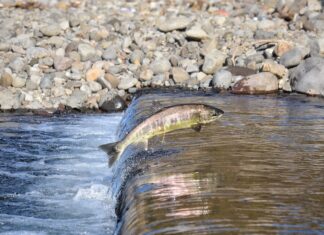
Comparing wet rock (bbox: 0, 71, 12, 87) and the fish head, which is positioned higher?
the fish head

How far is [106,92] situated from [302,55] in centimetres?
447

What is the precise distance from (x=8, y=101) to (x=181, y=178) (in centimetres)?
820

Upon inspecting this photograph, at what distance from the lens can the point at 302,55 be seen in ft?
46.6

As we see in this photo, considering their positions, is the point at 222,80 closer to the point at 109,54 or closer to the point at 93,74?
the point at 93,74

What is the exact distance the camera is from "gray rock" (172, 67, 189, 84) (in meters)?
14.3

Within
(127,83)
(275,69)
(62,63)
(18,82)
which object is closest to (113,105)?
(127,83)

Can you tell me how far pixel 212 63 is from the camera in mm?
14469

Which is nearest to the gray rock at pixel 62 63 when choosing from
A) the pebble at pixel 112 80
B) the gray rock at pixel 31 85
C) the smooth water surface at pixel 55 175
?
the gray rock at pixel 31 85

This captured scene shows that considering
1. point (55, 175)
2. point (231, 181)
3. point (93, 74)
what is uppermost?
point (231, 181)

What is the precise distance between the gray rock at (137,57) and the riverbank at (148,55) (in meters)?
0.03

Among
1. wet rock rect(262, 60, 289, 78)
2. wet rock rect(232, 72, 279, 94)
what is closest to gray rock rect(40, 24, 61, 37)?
wet rock rect(232, 72, 279, 94)

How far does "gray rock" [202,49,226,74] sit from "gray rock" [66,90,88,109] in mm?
2822

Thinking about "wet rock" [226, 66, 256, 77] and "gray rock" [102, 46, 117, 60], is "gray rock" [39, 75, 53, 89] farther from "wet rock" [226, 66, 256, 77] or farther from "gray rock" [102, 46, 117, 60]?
"wet rock" [226, 66, 256, 77]

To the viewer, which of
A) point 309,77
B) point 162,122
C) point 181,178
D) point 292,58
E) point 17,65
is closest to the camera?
point 181,178
